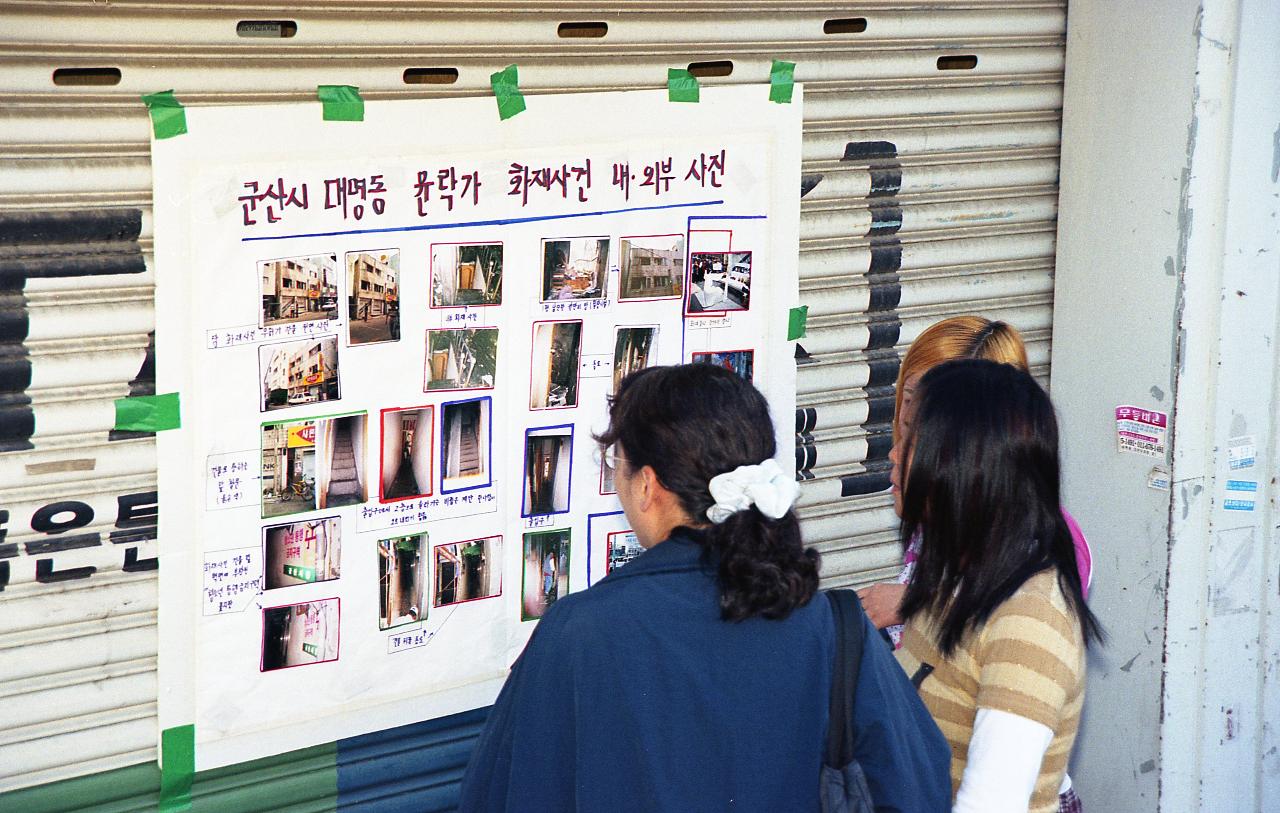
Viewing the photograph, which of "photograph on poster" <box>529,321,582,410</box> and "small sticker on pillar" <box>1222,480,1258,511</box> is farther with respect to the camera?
"small sticker on pillar" <box>1222,480,1258,511</box>

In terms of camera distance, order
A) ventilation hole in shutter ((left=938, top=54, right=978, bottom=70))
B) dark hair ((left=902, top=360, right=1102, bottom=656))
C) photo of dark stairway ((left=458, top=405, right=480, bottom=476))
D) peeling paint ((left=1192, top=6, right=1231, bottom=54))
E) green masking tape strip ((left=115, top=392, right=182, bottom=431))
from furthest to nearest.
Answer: ventilation hole in shutter ((left=938, top=54, right=978, bottom=70)) → peeling paint ((left=1192, top=6, right=1231, bottom=54)) → photo of dark stairway ((left=458, top=405, right=480, bottom=476)) → green masking tape strip ((left=115, top=392, right=182, bottom=431)) → dark hair ((left=902, top=360, right=1102, bottom=656))

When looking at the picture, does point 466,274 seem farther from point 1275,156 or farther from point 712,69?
point 1275,156

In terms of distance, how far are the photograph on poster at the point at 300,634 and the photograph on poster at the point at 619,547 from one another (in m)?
0.68

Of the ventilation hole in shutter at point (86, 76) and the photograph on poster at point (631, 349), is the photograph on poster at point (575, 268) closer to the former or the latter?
the photograph on poster at point (631, 349)

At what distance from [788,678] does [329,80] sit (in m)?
1.59

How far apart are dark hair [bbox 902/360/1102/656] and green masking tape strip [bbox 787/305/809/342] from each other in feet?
3.58

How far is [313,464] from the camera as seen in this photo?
288 cm

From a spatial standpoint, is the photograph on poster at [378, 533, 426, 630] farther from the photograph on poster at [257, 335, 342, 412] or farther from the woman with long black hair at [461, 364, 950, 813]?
the woman with long black hair at [461, 364, 950, 813]

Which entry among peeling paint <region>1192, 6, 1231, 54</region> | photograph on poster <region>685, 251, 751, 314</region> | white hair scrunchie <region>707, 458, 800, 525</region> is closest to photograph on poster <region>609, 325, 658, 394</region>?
photograph on poster <region>685, 251, 751, 314</region>

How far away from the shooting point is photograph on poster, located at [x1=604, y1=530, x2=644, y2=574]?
131 inches

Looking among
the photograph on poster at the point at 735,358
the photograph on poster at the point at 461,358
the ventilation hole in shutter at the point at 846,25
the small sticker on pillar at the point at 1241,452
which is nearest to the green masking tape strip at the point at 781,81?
the ventilation hole in shutter at the point at 846,25

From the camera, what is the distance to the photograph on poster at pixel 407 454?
2971mm

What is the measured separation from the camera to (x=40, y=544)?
8.83 feet

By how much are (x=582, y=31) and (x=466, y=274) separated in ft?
2.14
